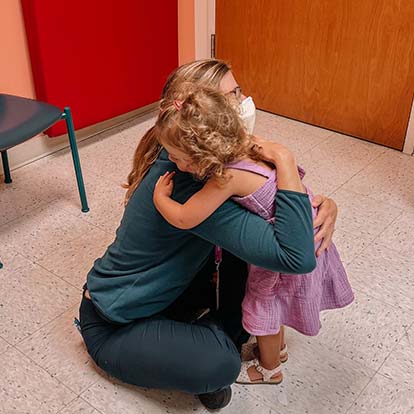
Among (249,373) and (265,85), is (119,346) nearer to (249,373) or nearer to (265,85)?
(249,373)

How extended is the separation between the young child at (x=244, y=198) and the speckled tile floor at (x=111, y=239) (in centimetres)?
16

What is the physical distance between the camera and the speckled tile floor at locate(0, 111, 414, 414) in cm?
143

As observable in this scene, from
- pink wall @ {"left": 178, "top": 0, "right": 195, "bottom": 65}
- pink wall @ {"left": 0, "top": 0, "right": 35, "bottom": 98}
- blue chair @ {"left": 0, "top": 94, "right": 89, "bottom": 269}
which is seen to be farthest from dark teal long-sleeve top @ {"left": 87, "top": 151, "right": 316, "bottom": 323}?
pink wall @ {"left": 178, "top": 0, "right": 195, "bottom": 65}

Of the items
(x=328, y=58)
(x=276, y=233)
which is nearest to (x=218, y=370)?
(x=276, y=233)

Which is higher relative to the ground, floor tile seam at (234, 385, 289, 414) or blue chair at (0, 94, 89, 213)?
blue chair at (0, 94, 89, 213)

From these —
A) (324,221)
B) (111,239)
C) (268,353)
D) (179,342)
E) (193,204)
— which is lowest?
(111,239)

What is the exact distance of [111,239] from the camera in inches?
79.7

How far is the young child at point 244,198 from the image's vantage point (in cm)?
103

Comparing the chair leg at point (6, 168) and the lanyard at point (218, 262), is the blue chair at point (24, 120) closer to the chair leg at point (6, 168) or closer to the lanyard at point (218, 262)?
the chair leg at point (6, 168)

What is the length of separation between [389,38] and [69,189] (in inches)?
59.3

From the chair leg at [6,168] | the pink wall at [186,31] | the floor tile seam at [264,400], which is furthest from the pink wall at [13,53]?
the floor tile seam at [264,400]

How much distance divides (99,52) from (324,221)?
1661 mm

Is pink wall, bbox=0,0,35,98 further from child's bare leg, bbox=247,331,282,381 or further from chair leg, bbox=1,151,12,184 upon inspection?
child's bare leg, bbox=247,331,282,381

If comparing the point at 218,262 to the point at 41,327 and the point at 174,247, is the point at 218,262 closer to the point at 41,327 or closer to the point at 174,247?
the point at 174,247
